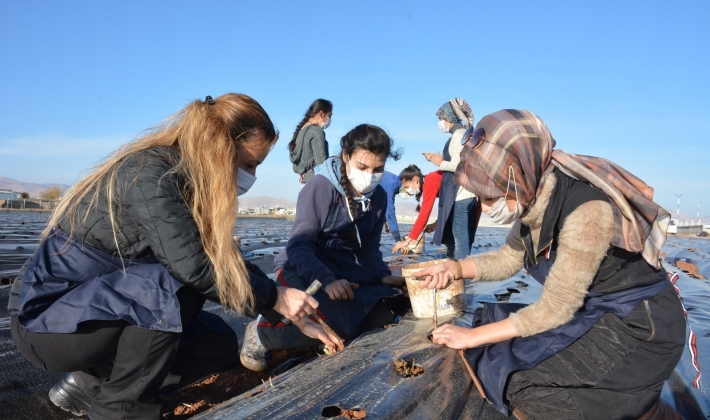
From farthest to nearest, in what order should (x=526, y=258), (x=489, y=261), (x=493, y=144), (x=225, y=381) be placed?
(x=225, y=381) < (x=489, y=261) < (x=526, y=258) < (x=493, y=144)

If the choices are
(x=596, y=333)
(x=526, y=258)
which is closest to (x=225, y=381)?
(x=526, y=258)

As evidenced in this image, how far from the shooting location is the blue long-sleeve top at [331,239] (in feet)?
8.81

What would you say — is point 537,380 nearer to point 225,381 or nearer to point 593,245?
point 593,245

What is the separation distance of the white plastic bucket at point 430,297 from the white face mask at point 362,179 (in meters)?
0.53

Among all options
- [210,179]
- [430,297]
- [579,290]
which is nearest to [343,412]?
[579,290]

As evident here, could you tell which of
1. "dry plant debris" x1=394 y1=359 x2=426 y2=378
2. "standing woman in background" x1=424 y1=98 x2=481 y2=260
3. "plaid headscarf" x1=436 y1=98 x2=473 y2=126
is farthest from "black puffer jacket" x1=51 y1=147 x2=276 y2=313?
"plaid headscarf" x1=436 y1=98 x2=473 y2=126

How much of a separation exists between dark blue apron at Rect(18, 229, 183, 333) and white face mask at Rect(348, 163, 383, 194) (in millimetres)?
1277

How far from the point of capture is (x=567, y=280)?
1.61 metres

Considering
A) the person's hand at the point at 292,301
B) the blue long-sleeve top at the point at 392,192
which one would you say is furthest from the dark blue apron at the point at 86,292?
the blue long-sleeve top at the point at 392,192

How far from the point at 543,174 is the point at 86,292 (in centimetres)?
164

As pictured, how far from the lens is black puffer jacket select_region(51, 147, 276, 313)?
67.4 inches

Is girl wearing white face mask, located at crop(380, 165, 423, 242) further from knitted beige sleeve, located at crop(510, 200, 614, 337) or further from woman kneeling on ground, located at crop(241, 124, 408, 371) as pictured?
knitted beige sleeve, located at crop(510, 200, 614, 337)

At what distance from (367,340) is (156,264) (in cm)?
98

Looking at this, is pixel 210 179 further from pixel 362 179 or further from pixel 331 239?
pixel 331 239
